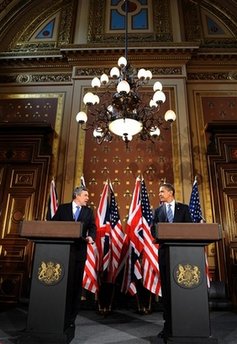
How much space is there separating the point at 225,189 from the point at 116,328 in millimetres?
3648

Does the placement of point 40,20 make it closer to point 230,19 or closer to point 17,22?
point 17,22

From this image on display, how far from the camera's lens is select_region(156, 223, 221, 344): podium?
7.36 ft

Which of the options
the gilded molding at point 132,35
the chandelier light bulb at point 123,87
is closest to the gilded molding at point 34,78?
the gilded molding at point 132,35

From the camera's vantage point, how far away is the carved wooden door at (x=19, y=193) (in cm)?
543

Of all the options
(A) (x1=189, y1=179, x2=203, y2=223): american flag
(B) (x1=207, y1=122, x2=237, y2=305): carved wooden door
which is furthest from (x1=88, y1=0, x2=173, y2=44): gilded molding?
(A) (x1=189, y1=179, x2=203, y2=223): american flag

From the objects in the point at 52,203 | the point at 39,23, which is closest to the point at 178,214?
the point at 52,203

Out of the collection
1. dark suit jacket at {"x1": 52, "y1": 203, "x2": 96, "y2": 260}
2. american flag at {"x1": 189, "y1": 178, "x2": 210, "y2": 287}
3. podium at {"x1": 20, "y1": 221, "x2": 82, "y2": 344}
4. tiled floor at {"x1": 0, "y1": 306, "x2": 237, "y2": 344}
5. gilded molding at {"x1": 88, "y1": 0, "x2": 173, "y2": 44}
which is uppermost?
gilded molding at {"x1": 88, "y1": 0, "x2": 173, "y2": 44}

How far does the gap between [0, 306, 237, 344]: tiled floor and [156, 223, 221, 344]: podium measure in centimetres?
40

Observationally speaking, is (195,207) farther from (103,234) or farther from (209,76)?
(209,76)

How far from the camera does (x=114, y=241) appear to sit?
465cm

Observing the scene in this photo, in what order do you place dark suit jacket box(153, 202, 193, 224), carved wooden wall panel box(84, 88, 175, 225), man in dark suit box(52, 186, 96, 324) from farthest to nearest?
carved wooden wall panel box(84, 88, 175, 225) < dark suit jacket box(153, 202, 193, 224) < man in dark suit box(52, 186, 96, 324)

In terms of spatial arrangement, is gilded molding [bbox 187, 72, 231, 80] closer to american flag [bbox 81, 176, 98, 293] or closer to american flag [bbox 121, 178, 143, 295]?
american flag [bbox 121, 178, 143, 295]

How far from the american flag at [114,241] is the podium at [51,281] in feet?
6.16

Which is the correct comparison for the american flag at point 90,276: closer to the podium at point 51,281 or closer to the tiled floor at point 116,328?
the tiled floor at point 116,328
